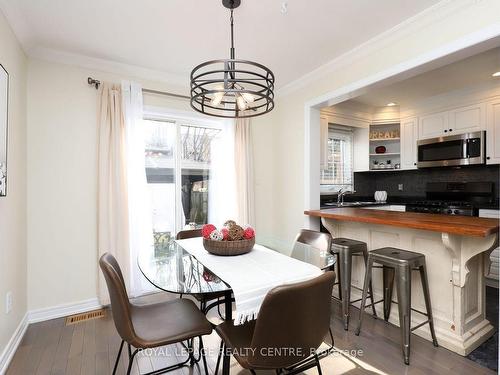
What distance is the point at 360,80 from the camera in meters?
2.60

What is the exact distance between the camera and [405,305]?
77.2 inches

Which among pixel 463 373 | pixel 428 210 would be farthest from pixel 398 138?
pixel 463 373

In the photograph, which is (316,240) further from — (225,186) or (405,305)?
(225,186)

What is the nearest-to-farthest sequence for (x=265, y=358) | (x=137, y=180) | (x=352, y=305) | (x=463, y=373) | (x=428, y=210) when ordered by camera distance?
1. (x=265, y=358)
2. (x=463, y=373)
3. (x=352, y=305)
4. (x=137, y=180)
5. (x=428, y=210)

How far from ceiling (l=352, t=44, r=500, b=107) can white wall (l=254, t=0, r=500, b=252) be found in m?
0.37

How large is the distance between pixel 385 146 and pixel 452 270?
127 inches

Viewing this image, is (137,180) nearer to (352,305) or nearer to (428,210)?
(352,305)

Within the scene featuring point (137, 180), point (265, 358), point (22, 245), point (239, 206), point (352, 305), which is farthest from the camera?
point (239, 206)

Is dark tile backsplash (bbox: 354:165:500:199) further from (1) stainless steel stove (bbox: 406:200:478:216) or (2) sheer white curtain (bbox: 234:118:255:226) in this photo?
(2) sheer white curtain (bbox: 234:118:255:226)

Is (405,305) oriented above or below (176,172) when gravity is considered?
below

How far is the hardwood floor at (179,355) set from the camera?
1845 mm

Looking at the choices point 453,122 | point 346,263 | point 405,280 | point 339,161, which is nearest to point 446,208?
point 453,122

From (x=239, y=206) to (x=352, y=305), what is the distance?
1.69 meters

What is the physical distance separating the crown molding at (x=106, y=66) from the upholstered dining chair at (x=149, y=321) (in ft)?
7.06
